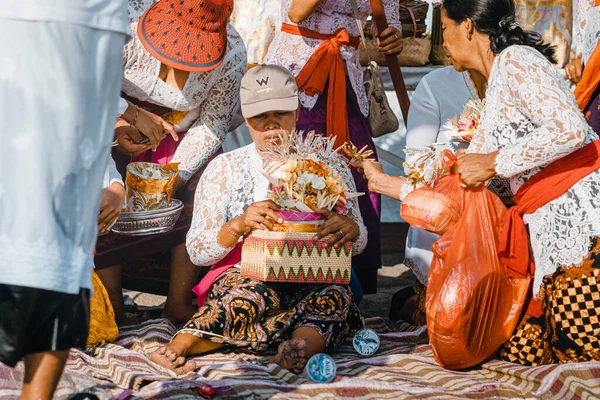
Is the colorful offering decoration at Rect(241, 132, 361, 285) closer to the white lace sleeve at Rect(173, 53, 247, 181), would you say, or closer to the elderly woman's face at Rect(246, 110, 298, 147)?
the elderly woman's face at Rect(246, 110, 298, 147)

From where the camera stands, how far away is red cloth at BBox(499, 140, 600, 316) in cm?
330

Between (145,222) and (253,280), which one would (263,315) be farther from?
(145,222)

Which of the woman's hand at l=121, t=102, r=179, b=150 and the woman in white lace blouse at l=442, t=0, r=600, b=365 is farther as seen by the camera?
the woman's hand at l=121, t=102, r=179, b=150

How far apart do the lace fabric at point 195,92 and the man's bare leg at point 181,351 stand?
3.69ft

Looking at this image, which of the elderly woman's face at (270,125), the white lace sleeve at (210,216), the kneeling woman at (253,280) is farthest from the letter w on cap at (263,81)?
the white lace sleeve at (210,216)

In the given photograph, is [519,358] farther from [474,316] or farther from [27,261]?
[27,261]

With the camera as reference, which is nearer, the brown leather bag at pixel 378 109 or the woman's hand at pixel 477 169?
the woman's hand at pixel 477 169

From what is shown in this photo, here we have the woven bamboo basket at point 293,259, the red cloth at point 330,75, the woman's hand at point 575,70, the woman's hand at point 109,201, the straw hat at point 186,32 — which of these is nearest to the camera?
the woman's hand at point 109,201

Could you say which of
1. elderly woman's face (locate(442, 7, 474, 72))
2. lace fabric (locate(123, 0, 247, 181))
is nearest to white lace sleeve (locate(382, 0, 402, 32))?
lace fabric (locate(123, 0, 247, 181))

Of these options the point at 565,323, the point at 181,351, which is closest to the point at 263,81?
the point at 181,351

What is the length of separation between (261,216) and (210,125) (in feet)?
3.47

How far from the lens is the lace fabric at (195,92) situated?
423 cm

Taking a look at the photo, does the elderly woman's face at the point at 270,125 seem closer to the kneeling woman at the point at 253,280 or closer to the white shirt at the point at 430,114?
the kneeling woman at the point at 253,280

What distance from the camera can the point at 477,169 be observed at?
3.34m
